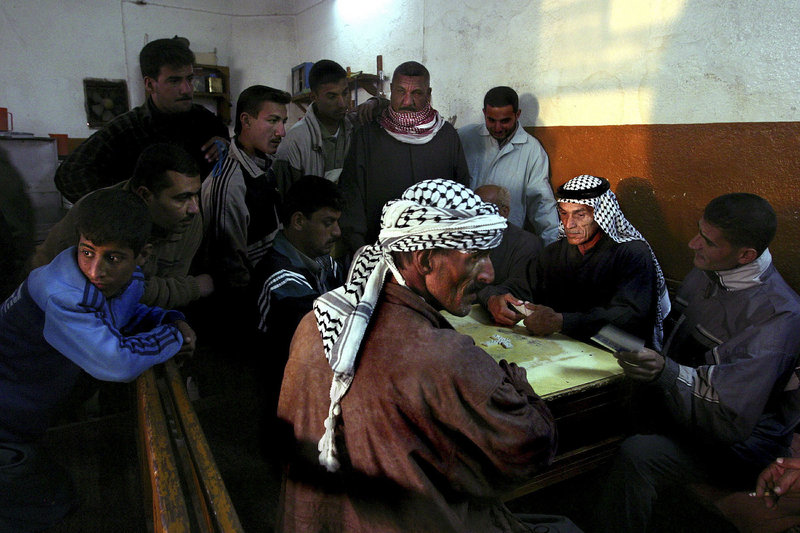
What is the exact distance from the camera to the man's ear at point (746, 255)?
2111mm

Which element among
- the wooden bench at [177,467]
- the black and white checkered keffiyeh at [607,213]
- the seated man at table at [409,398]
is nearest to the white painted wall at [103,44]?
the black and white checkered keffiyeh at [607,213]

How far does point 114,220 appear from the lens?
5.91 ft

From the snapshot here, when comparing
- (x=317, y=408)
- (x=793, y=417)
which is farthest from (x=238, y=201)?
(x=793, y=417)

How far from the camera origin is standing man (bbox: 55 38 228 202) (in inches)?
109

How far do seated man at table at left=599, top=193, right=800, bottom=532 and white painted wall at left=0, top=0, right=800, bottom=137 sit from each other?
954mm

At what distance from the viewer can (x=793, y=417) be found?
200 cm

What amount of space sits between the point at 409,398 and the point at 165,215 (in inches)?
68.4

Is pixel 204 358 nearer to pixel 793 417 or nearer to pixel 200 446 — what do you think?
pixel 200 446

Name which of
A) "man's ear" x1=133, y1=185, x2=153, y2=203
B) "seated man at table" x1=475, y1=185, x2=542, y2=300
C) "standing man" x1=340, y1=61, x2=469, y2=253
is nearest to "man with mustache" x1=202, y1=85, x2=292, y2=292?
"man's ear" x1=133, y1=185, x2=153, y2=203

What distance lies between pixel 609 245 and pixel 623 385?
0.99m

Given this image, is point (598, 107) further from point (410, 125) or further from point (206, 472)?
point (206, 472)

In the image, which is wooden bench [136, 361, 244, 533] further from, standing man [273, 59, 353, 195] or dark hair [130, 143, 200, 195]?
standing man [273, 59, 353, 195]

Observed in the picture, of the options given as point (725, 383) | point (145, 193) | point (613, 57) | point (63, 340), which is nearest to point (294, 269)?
point (145, 193)

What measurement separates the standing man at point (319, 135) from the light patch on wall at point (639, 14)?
190 centimetres
